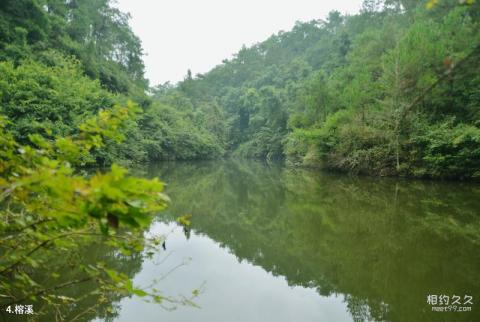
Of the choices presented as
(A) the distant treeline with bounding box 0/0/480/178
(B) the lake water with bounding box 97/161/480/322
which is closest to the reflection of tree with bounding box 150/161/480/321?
(B) the lake water with bounding box 97/161/480/322

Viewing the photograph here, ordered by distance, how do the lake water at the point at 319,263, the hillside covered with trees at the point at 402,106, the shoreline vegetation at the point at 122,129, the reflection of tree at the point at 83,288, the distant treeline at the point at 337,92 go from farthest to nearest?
the hillside covered with trees at the point at 402,106
the distant treeline at the point at 337,92
the lake water at the point at 319,263
the reflection of tree at the point at 83,288
the shoreline vegetation at the point at 122,129

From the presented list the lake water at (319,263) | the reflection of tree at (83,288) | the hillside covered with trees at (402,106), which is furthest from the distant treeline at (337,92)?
the lake water at (319,263)

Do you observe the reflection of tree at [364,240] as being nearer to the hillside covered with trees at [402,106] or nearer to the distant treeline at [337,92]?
the hillside covered with trees at [402,106]

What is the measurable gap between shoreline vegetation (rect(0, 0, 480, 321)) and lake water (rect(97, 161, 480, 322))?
50 centimetres

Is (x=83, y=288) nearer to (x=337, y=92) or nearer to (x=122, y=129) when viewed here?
(x=122, y=129)

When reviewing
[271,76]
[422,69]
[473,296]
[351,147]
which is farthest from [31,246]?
[271,76]

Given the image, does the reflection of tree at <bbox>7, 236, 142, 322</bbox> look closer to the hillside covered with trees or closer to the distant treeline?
the distant treeline

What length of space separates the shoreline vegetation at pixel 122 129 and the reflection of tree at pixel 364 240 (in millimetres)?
1952

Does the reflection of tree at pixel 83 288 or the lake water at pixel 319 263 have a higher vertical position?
the reflection of tree at pixel 83 288

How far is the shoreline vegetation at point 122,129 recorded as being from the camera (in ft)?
3.77

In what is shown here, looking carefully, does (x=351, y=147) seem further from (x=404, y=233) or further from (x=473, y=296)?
(x=473, y=296)

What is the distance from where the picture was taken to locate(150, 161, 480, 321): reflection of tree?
141 inches

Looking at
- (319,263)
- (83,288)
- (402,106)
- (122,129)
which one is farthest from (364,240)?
(402,106)

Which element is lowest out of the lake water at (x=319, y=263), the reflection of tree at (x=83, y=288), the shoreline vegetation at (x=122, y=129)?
the lake water at (x=319, y=263)
